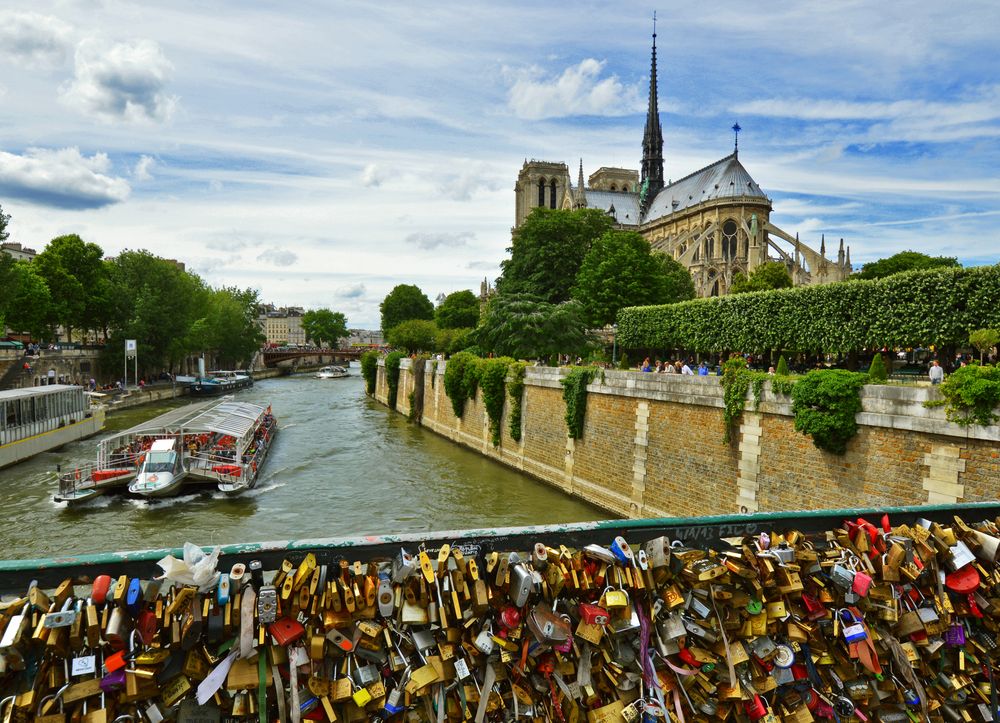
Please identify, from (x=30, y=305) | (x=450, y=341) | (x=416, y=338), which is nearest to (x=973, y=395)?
(x=30, y=305)

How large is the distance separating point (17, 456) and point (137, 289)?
3354 cm

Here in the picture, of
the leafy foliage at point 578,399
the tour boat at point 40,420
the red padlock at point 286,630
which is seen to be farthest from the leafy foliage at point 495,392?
the red padlock at point 286,630

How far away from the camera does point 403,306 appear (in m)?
104

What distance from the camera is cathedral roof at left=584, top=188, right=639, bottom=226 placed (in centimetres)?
9906

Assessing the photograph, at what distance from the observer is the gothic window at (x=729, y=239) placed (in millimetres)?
73625

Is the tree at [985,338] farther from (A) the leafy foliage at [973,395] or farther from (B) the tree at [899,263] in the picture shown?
(B) the tree at [899,263]

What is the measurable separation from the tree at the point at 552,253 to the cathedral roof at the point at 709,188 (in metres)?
32.7

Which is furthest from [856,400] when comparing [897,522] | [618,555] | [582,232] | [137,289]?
[137,289]

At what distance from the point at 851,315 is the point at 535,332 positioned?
16.0 metres

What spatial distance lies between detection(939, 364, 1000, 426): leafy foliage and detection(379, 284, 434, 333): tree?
315 ft

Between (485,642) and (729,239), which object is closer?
(485,642)

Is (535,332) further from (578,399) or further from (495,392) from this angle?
(578,399)

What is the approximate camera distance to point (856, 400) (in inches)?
431

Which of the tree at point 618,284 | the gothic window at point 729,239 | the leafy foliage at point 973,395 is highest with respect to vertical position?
the gothic window at point 729,239
